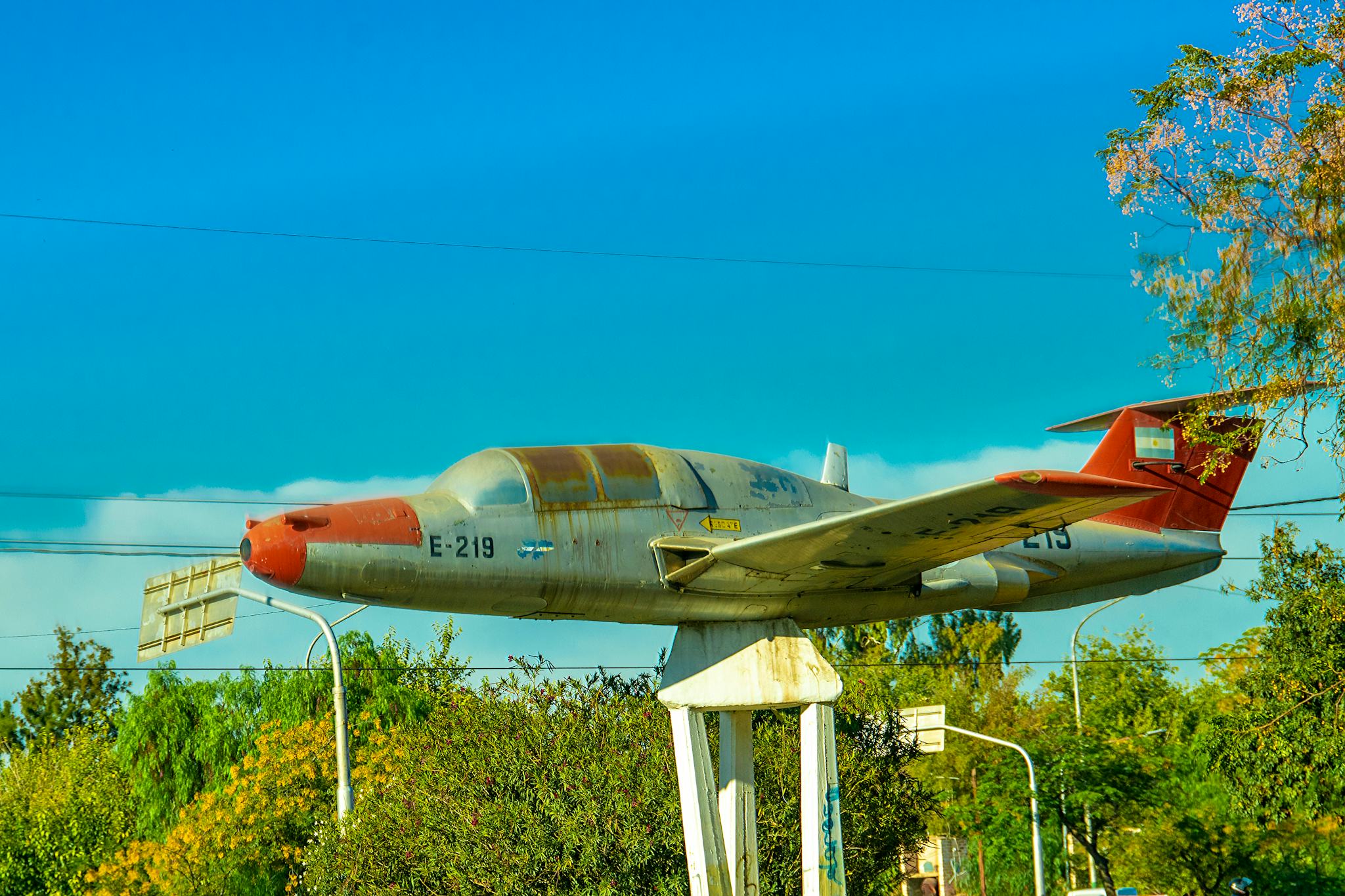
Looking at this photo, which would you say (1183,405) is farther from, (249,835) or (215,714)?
(215,714)

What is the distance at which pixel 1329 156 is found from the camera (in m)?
16.1

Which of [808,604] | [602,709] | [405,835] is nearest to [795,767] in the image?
[602,709]

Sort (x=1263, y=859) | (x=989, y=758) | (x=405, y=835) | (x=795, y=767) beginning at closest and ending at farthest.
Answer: (x=405, y=835) → (x=795, y=767) → (x=1263, y=859) → (x=989, y=758)

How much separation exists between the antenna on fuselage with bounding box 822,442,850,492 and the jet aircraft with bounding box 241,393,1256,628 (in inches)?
6.3

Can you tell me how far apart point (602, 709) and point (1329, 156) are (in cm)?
1391

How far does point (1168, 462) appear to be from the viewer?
64.7ft

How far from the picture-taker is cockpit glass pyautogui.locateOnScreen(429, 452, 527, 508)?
13695mm

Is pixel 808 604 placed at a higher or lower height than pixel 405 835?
higher

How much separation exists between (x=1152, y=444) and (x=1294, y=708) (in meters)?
8.13

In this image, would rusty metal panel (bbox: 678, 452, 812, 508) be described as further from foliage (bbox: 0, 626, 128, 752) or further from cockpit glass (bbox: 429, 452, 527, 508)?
foliage (bbox: 0, 626, 128, 752)

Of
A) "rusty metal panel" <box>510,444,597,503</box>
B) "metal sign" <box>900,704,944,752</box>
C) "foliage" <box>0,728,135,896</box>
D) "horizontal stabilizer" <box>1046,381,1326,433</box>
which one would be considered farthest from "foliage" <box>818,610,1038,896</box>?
"foliage" <box>0,728,135,896</box>

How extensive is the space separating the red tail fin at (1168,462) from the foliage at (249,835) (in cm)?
1845

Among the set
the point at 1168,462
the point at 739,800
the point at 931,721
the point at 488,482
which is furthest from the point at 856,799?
the point at 488,482

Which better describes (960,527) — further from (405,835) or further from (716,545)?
(405,835)
